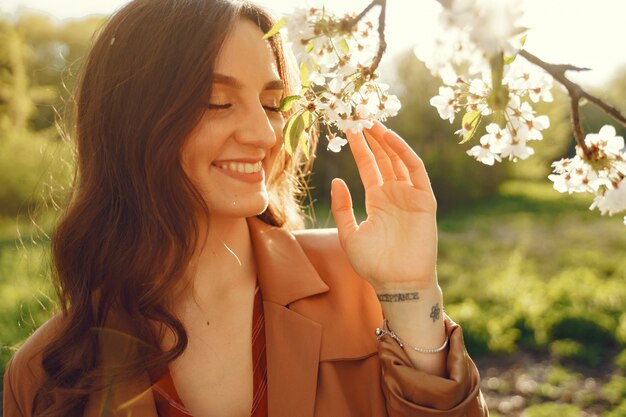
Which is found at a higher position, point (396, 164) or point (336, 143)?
point (336, 143)

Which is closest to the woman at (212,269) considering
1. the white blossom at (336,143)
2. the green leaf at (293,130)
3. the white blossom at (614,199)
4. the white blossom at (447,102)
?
the white blossom at (336,143)

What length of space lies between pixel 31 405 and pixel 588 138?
144 centimetres

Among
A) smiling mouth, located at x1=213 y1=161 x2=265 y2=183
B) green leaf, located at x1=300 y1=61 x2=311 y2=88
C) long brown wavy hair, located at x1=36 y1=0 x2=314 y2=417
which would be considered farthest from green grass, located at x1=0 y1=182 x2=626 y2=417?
green leaf, located at x1=300 y1=61 x2=311 y2=88

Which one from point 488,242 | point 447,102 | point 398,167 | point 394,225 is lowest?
point 488,242

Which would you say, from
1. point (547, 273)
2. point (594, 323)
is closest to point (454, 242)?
point (547, 273)

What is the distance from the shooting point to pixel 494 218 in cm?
1252

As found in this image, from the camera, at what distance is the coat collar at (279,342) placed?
1.68 m

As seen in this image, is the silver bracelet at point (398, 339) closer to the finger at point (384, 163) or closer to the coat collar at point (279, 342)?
the coat collar at point (279, 342)

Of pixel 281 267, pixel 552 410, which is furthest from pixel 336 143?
pixel 552 410

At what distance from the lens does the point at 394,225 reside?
166cm

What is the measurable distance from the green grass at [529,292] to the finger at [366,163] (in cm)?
102

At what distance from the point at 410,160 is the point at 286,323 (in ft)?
1.77

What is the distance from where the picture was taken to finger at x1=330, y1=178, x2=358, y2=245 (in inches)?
68.1

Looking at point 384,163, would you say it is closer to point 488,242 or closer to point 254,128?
point 254,128
